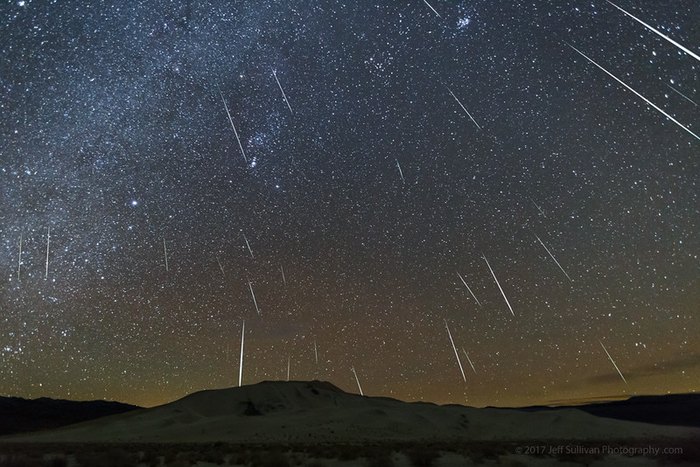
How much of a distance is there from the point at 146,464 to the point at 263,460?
Answer: 245 inches

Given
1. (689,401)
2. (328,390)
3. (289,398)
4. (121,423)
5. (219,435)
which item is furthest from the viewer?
(689,401)

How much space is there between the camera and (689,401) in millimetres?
191875

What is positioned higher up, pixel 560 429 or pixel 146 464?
pixel 146 464

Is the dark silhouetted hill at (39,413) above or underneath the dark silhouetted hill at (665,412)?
above

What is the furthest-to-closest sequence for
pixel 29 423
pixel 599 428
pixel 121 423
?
pixel 29 423 < pixel 121 423 < pixel 599 428

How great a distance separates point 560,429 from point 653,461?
62.6 metres

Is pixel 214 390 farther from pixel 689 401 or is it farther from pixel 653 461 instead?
pixel 689 401

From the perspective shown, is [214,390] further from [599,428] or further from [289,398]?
[599,428]

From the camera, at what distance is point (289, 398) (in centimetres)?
11962

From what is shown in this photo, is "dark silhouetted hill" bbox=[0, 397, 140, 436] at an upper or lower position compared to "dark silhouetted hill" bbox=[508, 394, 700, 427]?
upper

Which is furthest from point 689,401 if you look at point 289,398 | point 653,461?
point 653,461

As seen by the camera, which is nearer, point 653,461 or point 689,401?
point 653,461

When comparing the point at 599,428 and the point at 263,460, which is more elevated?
the point at 263,460

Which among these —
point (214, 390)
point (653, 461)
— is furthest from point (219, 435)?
point (653, 461)
